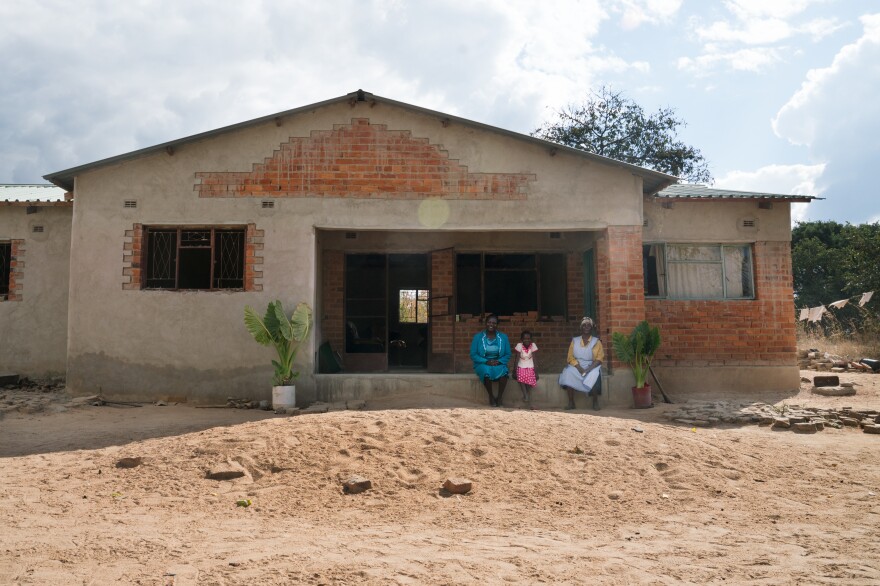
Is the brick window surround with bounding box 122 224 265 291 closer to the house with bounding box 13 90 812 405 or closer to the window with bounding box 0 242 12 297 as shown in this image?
the house with bounding box 13 90 812 405

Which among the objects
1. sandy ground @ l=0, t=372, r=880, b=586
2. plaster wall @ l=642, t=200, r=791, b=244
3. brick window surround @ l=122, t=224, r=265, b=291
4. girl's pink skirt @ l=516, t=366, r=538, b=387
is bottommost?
sandy ground @ l=0, t=372, r=880, b=586

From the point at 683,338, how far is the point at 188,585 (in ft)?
30.8

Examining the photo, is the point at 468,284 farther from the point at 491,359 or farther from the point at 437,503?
the point at 437,503

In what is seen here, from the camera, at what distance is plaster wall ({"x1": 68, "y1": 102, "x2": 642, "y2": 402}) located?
9758 mm

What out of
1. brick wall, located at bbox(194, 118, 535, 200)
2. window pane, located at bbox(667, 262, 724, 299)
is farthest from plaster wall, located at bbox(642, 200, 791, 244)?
brick wall, located at bbox(194, 118, 535, 200)

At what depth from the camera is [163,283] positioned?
10250mm

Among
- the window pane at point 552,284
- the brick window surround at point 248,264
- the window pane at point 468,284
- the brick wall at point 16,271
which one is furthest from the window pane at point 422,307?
the brick wall at point 16,271

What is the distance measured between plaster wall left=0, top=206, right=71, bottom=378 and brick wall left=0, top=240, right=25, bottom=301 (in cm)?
2

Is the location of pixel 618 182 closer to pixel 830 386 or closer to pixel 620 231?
pixel 620 231

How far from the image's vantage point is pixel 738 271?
37.2ft

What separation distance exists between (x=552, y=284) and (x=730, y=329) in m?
3.37

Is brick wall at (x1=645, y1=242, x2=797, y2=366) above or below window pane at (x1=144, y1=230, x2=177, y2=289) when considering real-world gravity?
below

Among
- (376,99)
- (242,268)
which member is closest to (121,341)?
(242,268)

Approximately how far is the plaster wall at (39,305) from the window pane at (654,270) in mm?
10076
